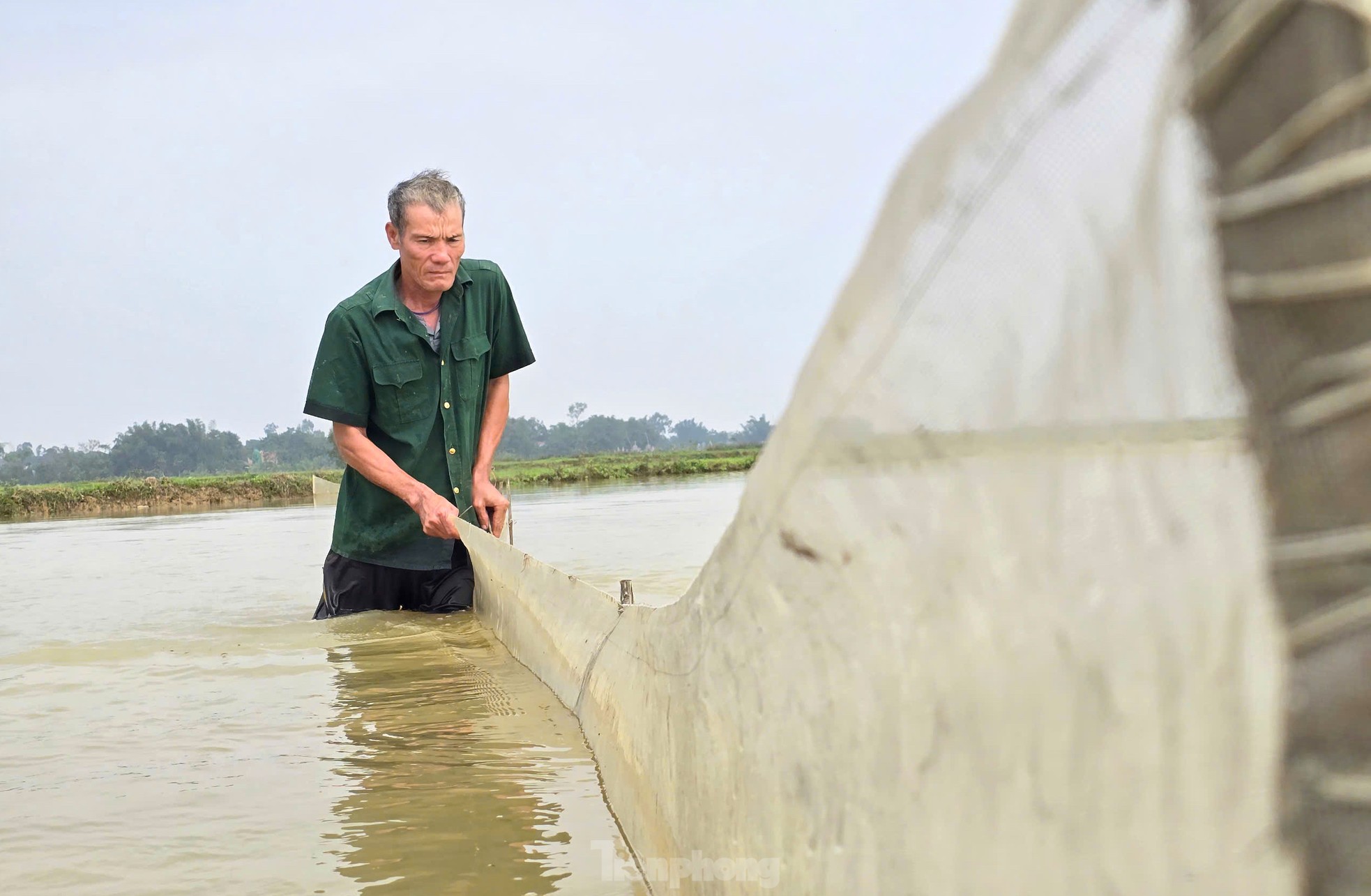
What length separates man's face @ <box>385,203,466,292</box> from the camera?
13.6 ft

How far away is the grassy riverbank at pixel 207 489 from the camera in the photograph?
26.7 m

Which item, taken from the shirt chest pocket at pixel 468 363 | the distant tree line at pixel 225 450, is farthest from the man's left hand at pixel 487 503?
the distant tree line at pixel 225 450

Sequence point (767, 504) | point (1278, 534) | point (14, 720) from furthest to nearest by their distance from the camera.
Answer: point (14, 720) < point (767, 504) < point (1278, 534)

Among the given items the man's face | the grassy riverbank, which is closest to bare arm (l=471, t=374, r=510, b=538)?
the man's face

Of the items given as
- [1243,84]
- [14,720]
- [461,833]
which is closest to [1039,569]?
[1243,84]

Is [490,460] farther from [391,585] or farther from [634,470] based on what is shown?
[634,470]

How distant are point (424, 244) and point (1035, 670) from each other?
12.4 ft

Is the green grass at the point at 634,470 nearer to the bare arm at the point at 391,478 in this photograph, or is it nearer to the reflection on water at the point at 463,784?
the bare arm at the point at 391,478

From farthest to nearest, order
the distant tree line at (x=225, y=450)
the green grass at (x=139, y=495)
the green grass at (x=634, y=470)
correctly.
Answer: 1. the distant tree line at (x=225, y=450)
2. the green grass at (x=634, y=470)
3. the green grass at (x=139, y=495)

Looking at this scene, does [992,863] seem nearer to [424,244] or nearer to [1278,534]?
[1278,534]

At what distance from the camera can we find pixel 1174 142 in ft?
2.24

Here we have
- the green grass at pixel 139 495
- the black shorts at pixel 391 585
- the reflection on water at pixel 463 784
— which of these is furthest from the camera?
the green grass at pixel 139 495

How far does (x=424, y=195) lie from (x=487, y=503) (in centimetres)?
131

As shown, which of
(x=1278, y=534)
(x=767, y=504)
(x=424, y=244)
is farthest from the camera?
(x=424, y=244)
